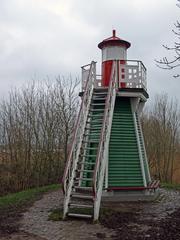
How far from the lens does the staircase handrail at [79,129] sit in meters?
8.66

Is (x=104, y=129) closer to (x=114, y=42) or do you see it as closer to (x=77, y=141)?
(x=77, y=141)

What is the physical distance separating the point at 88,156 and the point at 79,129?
2.80 ft

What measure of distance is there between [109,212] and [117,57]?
217 inches

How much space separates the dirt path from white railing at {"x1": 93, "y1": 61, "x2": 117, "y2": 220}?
65 centimetres

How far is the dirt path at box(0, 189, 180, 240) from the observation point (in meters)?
6.92

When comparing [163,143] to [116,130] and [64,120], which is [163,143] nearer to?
[64,120]

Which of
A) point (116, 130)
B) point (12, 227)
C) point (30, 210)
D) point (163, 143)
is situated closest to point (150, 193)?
point (116, 130)

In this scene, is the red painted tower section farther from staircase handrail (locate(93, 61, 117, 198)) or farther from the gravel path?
the gravel path

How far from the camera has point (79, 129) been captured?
32.1 ft

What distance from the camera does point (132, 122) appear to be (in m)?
12.0

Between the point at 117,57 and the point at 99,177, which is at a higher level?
the point at 117,57

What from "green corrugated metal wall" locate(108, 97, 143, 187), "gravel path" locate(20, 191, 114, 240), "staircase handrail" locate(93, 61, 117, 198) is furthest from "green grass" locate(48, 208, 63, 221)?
"green corrugated metal wall" locate(108, 97, 143, 187)

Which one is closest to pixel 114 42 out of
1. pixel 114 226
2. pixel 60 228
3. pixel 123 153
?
pixel 123 153

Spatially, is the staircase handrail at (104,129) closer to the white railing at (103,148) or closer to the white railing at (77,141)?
the white railing at (103,148)
